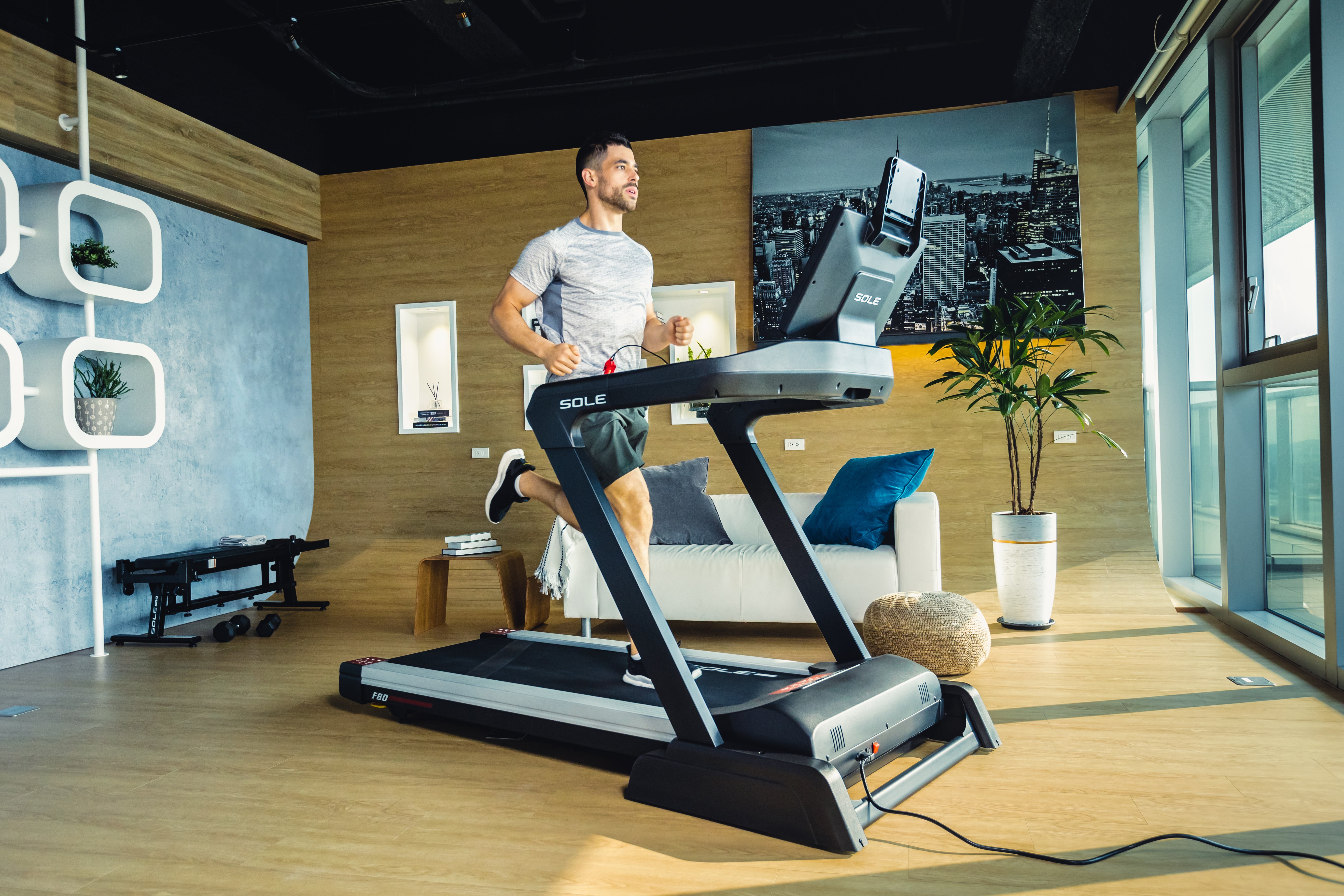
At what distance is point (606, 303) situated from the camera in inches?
103

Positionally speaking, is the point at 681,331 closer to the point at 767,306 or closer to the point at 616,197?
the point at 616,197

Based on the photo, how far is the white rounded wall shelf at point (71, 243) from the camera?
3811 mm

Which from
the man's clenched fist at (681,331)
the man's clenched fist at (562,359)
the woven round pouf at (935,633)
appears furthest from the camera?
the woven round pouf at (935,633)

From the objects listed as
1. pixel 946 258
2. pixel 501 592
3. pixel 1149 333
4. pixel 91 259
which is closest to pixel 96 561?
pixel 91 259

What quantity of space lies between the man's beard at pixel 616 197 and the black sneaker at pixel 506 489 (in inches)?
38.5

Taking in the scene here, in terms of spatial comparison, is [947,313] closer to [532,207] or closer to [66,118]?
[532,207]

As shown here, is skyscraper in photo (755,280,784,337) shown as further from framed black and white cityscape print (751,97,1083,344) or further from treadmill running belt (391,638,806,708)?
treadmill running belt (391,638,806,708)

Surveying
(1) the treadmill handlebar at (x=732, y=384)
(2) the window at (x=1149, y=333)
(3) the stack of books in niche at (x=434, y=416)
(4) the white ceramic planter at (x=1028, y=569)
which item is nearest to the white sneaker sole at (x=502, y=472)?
(1) the treadmill handlebar at (x=732, y=384)

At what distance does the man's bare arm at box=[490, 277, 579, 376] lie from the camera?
7.36 feet

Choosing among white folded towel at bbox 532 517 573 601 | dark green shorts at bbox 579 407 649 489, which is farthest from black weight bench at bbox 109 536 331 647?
dark green shorts at bbox 579 407 649 489

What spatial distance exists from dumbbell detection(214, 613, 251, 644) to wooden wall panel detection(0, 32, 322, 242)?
2.32 meters

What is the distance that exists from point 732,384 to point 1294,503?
9.51 feet

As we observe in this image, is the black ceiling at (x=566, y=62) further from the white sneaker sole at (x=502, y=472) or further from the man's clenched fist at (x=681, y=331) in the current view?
the man's clenched fist at (x=681, y=331)

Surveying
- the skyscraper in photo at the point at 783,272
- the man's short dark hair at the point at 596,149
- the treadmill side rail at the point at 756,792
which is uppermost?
the skyscraper in photo at the point at 783,272
